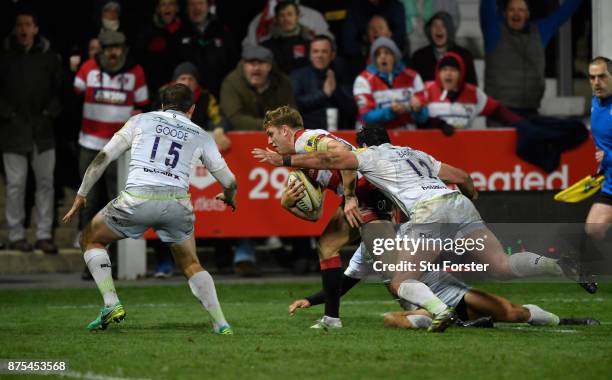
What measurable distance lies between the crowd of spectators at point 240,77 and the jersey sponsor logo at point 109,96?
0.02 meters

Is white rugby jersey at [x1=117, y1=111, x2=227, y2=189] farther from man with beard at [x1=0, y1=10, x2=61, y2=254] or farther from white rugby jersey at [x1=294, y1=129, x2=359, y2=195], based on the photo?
man with beard at [x1=0, y1=10, x2=61, y2=254]

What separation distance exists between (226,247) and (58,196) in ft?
8.53

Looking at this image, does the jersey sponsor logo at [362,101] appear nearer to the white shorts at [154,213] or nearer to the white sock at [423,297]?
the white shorts at [154,213]

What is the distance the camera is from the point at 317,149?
12.1 meters

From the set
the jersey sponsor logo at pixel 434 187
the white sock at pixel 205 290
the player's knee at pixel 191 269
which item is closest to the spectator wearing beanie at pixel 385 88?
the jersey sponsor logo at pixel 434 187

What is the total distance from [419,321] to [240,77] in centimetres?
635

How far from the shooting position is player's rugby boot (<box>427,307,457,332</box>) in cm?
1147

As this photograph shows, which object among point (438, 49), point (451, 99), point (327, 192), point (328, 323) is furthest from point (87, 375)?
point (438, 49)

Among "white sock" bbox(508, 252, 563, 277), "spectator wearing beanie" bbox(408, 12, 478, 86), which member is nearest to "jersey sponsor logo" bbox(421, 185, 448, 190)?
"white sock" bbox(508, 252, 563, 277)

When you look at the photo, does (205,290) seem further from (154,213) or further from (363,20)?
(363,20)

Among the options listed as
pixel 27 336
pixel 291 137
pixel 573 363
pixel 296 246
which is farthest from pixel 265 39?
pixel 573 363

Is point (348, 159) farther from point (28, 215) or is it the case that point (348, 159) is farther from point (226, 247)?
point (28, 215)

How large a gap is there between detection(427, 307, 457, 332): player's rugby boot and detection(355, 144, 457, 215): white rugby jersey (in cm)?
91

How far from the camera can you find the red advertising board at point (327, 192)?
17.8m
